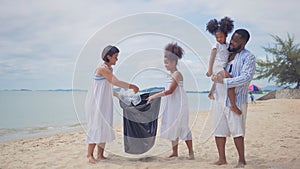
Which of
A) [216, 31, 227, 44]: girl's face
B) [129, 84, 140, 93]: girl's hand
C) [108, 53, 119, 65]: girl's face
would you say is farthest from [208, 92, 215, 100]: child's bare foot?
[108, 53, 119, 65]: girl's face

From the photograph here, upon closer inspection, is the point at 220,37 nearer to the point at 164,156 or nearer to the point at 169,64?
the point at 169,64

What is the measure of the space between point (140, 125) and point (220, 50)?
152 cm

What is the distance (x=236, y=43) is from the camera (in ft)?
12.8

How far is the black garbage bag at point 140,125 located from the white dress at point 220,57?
3.45 ft

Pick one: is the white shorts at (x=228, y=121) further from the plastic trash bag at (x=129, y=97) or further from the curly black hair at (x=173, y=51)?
the plastic trash bag at (x=129, y=97)

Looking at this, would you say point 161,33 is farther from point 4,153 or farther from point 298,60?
point 298,60

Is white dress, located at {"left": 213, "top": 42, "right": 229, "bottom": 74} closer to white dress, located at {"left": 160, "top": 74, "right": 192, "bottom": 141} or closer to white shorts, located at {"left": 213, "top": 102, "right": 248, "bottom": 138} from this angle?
white shorts, located at {"left": 213, "top": 102, "right": 248, "bottom": 138}

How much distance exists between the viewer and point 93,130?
4477mm

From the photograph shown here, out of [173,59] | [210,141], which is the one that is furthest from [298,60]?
[173,59]

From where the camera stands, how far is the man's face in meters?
3.88

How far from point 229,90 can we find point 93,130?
1.88 m

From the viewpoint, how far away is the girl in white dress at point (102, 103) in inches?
172

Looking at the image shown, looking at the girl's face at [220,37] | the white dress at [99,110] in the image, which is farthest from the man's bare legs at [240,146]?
the white dress at [99,110]

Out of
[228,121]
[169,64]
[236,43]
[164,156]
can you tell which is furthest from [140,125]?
[236,43]
